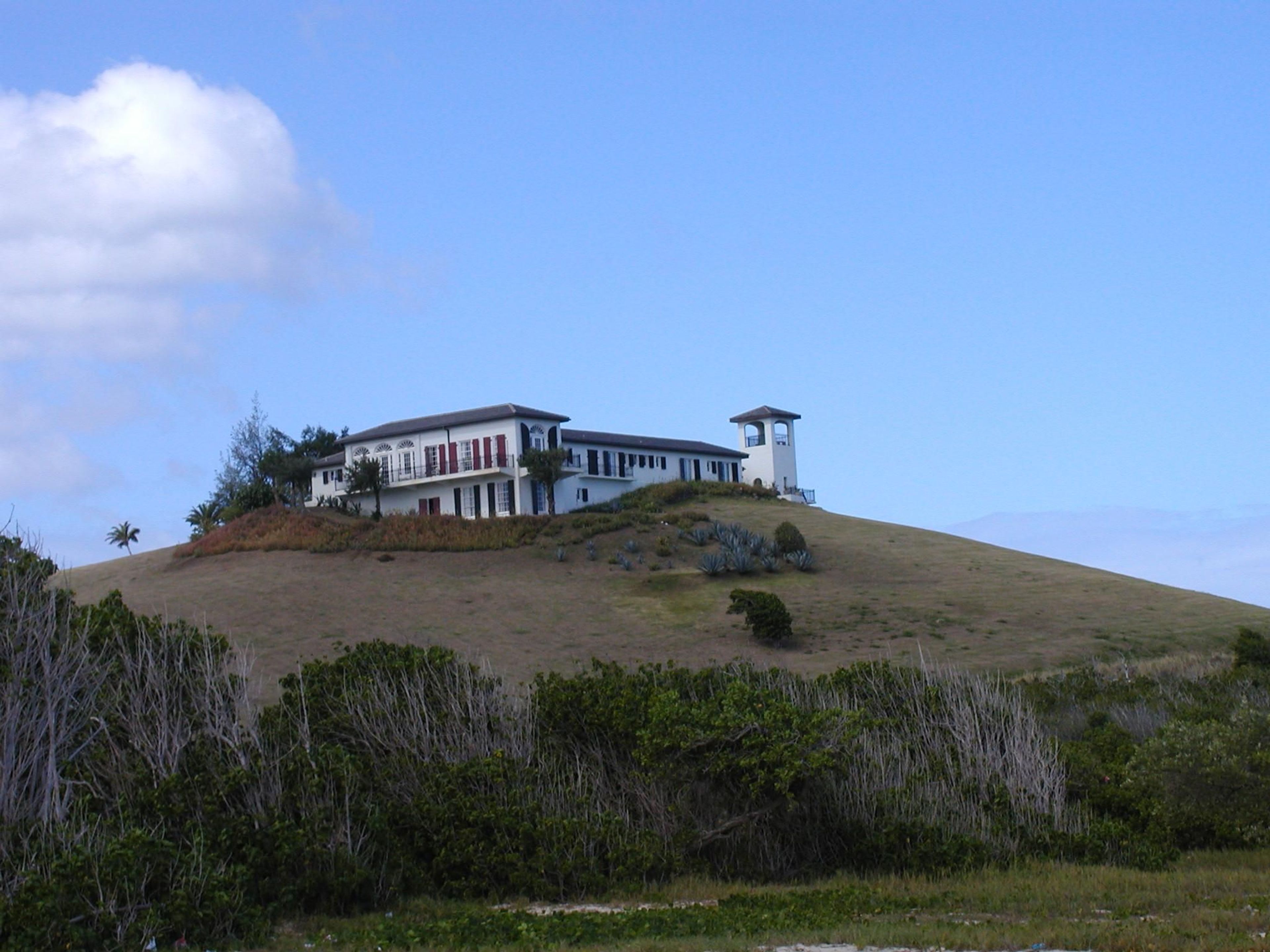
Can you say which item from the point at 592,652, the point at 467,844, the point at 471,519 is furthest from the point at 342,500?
the point at 467,844

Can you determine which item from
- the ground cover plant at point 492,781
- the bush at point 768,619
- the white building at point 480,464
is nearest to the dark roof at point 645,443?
the white building at point 480,464

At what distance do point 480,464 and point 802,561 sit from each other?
17.9 meters

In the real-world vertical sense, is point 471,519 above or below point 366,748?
above

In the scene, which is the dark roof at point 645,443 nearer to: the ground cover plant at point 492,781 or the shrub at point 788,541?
the shrub at point 788,541

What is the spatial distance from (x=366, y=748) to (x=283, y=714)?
3.56 ft

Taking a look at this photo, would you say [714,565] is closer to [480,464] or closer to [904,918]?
[480,464]

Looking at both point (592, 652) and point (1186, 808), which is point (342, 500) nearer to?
point (592, 652)

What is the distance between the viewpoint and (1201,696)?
24.0 meters

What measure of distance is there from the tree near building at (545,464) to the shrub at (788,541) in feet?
37.1

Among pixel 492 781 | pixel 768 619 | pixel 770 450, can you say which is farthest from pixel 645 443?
pixel 492 781

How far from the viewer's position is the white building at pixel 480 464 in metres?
62.8

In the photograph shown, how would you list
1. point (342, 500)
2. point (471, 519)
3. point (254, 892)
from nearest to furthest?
1. point (254, 892)
2. point (471, 519)
3. point (342, 500)

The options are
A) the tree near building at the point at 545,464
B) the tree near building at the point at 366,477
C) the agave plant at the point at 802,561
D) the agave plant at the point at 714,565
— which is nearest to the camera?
the agave plant at the point at 714,565

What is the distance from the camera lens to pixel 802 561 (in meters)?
53.8
